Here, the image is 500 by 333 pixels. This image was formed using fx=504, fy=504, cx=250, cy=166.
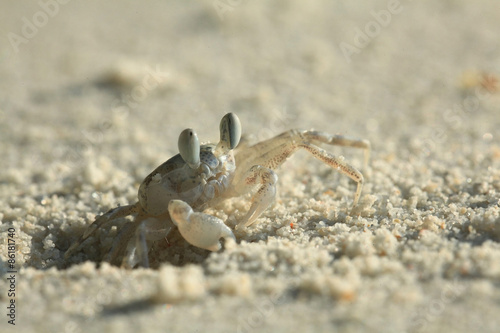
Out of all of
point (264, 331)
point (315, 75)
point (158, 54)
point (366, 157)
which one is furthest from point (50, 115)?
point (264, 331)

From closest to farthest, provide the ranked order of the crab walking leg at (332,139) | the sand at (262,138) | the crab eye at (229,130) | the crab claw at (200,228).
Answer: the sand at (262,138), the crab claw at (200,228), the crab eye at (229,130), the crab walking leg at (332,139)

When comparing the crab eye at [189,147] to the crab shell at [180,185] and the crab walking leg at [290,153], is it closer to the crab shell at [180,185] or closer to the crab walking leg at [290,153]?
the crab shell at [180,185]

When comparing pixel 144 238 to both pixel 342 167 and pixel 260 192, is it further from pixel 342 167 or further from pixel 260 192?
pixel 342 167

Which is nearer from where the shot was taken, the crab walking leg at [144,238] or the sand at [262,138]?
the sand at [262,138]

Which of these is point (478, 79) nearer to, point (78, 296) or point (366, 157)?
point (366, 157)

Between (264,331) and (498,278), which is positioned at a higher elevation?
(498,278)

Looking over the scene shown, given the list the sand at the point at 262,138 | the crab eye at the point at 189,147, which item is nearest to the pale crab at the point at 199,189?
the crab eye at the point at 189,147

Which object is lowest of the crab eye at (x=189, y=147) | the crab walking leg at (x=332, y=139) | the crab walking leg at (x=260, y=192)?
the crab walking leg at (x=260, y=192)
